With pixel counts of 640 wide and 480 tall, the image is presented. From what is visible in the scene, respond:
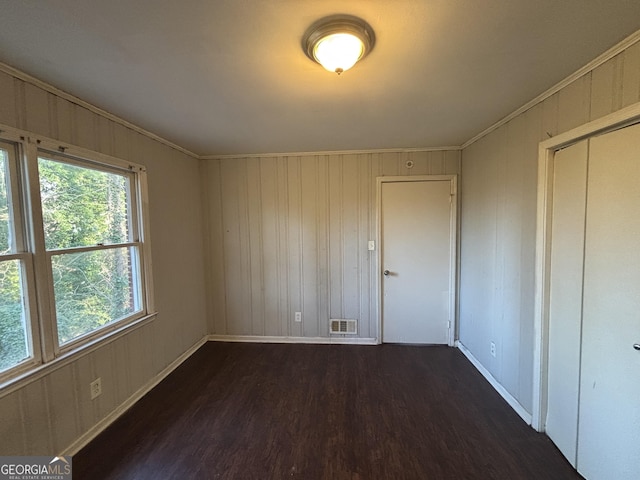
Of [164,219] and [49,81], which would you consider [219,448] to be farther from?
[49,81]

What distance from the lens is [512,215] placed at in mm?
2199

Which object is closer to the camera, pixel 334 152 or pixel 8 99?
pixel 8 99

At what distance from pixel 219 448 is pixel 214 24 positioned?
94.8 inches

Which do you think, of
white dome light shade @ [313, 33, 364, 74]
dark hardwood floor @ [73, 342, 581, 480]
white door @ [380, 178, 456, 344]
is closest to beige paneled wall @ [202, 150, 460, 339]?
white door @ [380, 178, 456, 344]

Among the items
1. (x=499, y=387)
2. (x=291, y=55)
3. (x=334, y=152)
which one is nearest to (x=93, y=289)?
(x=291, y=55)

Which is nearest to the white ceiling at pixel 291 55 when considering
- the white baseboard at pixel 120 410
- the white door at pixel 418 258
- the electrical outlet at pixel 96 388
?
the white door at pixel 418 258

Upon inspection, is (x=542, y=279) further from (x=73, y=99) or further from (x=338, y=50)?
(x=73, y=99)

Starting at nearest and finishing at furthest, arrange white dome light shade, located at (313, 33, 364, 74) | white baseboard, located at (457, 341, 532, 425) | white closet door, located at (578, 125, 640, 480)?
1. white dome light shade, located at (313, 33, 364, 74)
2. white closet door, located at (578, 125, 640, 480)
3. white baseboard, located at (457, 341, 532, 425)

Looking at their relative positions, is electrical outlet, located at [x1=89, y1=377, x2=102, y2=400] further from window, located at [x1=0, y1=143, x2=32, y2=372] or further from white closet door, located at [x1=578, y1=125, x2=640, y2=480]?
white closet door, located at [x1=578, y1=125, x2=640, y2=480]

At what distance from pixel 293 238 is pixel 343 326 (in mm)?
1261

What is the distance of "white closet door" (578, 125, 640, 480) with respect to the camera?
1308 mm

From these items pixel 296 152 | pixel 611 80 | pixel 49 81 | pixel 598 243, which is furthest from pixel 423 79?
pixel 49 81

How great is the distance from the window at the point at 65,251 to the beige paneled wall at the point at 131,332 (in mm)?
131

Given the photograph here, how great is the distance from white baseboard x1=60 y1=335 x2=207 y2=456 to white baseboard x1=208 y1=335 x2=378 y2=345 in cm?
48
